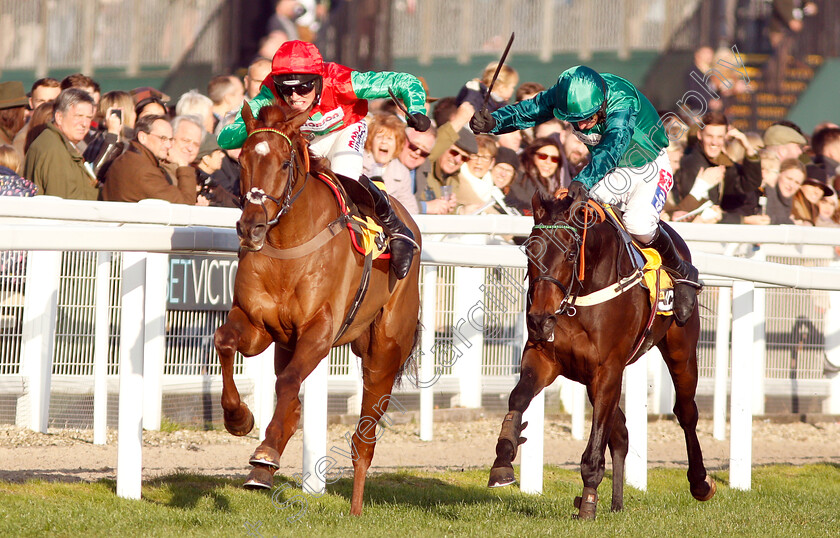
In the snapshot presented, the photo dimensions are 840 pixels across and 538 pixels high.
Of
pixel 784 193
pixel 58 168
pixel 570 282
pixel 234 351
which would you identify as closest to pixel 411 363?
pixel 570 282

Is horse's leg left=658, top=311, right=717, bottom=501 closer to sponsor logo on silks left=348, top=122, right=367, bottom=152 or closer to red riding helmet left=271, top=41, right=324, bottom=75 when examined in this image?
sponsor logo on silks left=348, top=122, right=367, bottom=152

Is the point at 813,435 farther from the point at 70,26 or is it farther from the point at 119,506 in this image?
the point at 70,26

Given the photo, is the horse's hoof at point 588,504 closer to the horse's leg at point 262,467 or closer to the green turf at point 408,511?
the green turf at point 408,511

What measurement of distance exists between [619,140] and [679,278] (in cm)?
108

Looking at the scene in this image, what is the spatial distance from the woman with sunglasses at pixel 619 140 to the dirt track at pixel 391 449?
1982 mm

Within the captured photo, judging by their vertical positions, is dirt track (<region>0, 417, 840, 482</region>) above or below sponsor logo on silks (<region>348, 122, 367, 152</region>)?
below

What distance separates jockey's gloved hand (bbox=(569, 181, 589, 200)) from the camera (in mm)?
5801

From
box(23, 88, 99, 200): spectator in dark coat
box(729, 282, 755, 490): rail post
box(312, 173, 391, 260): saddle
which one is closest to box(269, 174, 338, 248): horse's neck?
box(312, 173, 391, 260): saddle

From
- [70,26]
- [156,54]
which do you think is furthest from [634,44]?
[70,26]

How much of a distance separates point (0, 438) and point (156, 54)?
40.5 ft

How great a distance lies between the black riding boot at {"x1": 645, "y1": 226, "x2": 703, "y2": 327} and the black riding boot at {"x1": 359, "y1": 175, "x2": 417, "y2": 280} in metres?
1.40

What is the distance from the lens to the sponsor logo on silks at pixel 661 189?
263 inches

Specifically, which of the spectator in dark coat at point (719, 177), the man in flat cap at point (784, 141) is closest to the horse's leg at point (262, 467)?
the spectator in dark coat at point (719, 177)

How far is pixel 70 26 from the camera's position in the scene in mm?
18234
